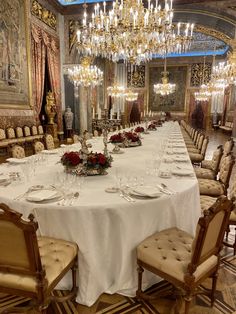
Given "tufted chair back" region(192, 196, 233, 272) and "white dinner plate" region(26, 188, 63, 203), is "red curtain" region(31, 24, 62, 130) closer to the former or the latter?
"white dinner plate" region(26, 188, 63, 203)

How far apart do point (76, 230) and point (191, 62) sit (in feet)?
64.2

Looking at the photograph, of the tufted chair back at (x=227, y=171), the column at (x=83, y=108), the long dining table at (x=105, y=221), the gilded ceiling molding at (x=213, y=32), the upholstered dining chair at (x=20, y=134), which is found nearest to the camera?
the long dining table at (x=105, y=221)

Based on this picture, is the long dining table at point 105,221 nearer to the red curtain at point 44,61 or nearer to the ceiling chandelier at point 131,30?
the ceiling chandelier at point 131,30

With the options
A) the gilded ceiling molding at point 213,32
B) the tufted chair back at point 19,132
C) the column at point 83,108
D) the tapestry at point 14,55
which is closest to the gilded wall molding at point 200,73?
the gilded ceiling molding at point 213,32

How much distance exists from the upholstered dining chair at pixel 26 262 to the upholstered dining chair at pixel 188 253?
63 cm

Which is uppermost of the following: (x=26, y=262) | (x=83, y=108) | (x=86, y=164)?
(x=83, y=108)

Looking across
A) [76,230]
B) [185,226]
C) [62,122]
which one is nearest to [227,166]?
[185,226]

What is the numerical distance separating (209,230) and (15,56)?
8212mm

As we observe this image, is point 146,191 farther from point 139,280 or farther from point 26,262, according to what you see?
point 26,262

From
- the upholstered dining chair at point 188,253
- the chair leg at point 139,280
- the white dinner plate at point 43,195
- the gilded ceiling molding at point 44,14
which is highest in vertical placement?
the gilded ceiling molding at point 44,14

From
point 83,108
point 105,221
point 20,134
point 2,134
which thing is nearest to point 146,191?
point 105,221

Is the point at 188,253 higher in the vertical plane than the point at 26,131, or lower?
lower

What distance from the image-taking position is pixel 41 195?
2.04 metres

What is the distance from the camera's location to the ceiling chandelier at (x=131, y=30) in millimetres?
4750
